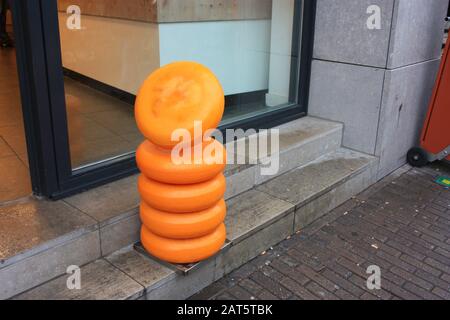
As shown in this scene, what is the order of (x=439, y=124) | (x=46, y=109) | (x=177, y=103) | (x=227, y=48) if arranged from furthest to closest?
(x=439, y=124)
(x=227, y=48)
(x=46, y=109)
(x=177, y=103)

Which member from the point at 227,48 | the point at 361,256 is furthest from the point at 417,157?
the point at 227,48

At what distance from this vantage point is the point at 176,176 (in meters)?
2.65

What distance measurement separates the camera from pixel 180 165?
104 inches

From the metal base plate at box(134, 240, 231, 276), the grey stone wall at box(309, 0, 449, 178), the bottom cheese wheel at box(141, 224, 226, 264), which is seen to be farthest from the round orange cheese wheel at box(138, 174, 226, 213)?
the grey stone wall at box(309, 0, 449, 178)

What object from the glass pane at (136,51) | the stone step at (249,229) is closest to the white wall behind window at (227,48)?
the glass pane at (136,51)

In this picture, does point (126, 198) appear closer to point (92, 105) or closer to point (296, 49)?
point (92, 105)

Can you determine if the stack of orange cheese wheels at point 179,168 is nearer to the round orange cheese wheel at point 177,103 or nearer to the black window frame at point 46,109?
the round orange cheese wheel at point 177,103

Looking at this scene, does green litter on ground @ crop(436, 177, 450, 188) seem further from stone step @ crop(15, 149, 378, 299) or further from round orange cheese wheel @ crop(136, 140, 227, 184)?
round orange cheese wheel @ crop(136, 140, 227, 184)

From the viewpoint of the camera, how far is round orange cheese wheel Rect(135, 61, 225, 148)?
8.43 ft

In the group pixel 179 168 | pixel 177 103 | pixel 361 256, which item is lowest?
pixel 361 256

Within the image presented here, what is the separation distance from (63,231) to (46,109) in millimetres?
822

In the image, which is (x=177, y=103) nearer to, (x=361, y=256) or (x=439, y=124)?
(x=361, y=256)

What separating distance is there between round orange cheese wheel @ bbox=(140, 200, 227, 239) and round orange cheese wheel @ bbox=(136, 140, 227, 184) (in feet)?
0.75
